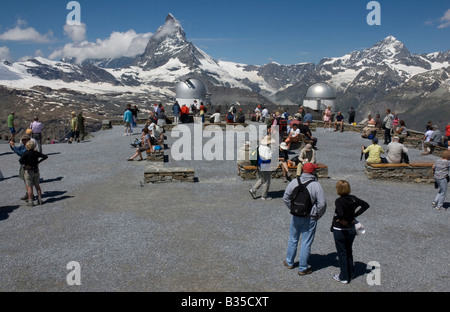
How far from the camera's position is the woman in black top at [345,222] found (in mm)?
6367

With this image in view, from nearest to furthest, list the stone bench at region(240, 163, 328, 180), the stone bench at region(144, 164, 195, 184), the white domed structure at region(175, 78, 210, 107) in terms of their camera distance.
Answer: the stone bench at region(144, 164, 195, 184)
the stone bench at region(240, 163, 328, 180)
the white domed structure at region(175, 78, 210, 107)

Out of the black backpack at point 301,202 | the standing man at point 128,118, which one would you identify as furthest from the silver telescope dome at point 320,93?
the black backpack at point 301,202

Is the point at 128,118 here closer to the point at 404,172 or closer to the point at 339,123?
the point at 339,123

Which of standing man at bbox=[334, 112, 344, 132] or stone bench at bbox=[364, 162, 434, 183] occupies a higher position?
standing man at bbox=[334, 112, 344, 132]

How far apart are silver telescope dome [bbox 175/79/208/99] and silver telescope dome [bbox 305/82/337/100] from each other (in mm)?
13745

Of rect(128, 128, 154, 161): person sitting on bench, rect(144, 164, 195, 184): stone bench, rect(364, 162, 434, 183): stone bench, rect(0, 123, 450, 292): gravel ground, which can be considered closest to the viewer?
rect(0, 123, 450, 292): gravel ground

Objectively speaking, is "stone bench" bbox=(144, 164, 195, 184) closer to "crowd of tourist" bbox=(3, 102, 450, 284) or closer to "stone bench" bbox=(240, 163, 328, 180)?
"stone bench" bbox=(240, 163, 328, 180)

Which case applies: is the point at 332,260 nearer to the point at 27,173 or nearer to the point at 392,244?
the point at 392,244

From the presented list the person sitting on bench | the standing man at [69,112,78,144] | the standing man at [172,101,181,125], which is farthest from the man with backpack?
A: the standing man at [172,101,181,125]

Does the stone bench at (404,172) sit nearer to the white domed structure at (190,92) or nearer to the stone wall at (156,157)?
the stone wall at (156,157)

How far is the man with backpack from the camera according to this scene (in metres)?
6.59

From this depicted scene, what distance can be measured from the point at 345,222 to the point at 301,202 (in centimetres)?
79

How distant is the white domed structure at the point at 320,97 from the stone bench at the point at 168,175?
118ft

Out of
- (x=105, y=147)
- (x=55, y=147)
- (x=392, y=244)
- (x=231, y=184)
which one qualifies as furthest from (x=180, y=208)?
(x=55, y=147)
